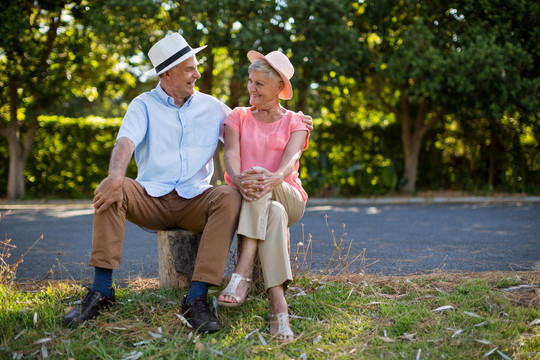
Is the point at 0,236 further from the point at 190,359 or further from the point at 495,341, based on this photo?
the point at 495,341

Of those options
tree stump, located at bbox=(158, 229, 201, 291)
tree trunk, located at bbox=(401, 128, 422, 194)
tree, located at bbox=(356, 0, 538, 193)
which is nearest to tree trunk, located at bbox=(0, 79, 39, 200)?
tree, located at bbox=(356, 0, 538, 193)

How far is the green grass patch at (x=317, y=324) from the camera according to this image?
267cm

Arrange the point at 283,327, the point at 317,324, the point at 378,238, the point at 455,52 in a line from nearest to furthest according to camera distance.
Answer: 1. the point at 283,327
2. the point at 317,324
3. the point at 378,238
4. the point at 455,52

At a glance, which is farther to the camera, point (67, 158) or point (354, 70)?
point (67, 158)

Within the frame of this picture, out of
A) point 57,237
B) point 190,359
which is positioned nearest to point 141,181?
point 190,359

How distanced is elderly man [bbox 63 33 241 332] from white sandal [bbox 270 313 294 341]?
0.38m

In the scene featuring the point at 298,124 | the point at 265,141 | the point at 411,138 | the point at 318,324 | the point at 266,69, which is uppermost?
the point at 411,138

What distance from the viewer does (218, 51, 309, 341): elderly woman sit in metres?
3.10

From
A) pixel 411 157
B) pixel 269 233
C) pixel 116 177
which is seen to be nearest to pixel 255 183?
pixel 269 233

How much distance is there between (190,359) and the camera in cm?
256

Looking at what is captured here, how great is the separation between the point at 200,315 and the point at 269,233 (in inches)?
26.6

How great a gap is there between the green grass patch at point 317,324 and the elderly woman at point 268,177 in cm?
22

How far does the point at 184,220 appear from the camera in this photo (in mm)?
3576

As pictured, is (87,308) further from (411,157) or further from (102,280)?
(411,157)
